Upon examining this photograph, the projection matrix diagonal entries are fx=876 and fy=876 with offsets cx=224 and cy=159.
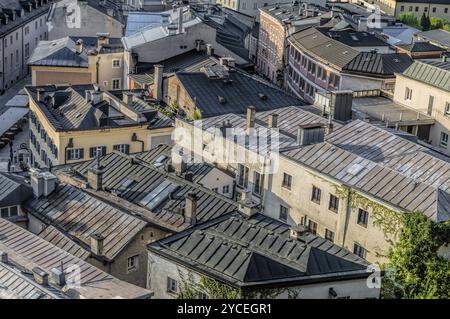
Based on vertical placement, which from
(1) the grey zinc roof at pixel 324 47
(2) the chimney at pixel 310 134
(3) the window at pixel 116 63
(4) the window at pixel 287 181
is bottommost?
(1) the grey zinc roof at pixel 324 47

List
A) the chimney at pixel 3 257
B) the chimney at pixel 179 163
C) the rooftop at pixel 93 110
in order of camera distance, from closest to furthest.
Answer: the chimney at pixel 3 257
the chimney at pixel 179 163
the rooftop at pixel 93 110

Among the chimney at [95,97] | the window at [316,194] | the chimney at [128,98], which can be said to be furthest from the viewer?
the chimney at [128,98]

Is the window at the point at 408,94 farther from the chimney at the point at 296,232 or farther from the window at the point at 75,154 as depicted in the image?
the chimney at the point at 296,232

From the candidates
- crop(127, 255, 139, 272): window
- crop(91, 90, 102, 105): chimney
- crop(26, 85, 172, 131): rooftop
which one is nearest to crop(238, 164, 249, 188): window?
crop(127, 255, 139, 272): window

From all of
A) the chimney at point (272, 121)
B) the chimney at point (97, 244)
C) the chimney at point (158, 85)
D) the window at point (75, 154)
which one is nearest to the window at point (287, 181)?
the chimney at point (272, 121)

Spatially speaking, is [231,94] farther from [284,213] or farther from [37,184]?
[37,184]

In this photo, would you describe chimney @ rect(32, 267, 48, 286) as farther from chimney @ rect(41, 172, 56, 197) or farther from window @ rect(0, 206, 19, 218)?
chimney @ rect(41, 172, 56, 197)
